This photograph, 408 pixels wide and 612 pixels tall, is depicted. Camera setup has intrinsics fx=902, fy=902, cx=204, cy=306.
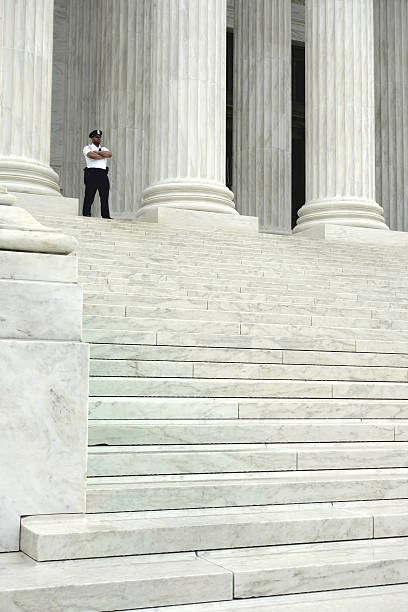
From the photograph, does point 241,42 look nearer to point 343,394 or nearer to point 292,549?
point 343,394

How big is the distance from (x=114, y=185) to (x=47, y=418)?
100 ft

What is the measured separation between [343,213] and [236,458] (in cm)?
A: 2443

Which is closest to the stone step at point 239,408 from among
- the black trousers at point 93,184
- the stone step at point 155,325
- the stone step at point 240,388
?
the stone step at point 240,388

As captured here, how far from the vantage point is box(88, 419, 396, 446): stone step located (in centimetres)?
1171

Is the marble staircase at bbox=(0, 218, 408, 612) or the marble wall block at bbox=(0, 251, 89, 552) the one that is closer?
the marble staircase at bbox=(0, 218, 408, 612)

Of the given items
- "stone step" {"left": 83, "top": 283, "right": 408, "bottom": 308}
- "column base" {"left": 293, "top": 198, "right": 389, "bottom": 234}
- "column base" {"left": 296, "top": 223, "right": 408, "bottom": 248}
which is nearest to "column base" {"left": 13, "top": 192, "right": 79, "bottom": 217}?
"column base" {"left": 296, "top": 223, "right": 408, "bottom": 248}

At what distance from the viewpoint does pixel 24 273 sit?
10586 mm

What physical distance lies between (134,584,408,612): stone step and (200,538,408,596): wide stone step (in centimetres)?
9

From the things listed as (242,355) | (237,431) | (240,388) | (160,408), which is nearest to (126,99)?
(242,355)

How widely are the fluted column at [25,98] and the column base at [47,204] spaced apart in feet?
1.43

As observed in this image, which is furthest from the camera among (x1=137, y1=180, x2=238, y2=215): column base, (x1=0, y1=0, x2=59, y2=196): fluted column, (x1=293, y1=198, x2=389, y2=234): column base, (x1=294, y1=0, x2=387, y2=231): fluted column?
(x1=294, y1=0, x2=387, y2=231): fluted column

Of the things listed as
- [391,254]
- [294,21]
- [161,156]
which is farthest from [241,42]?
[391,254]

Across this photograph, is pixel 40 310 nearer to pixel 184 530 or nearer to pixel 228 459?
pixel 184 530

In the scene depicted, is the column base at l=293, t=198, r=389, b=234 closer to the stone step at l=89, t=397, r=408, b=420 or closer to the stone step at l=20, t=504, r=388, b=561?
the stone step at l=89, t=397, r=408, b=420
